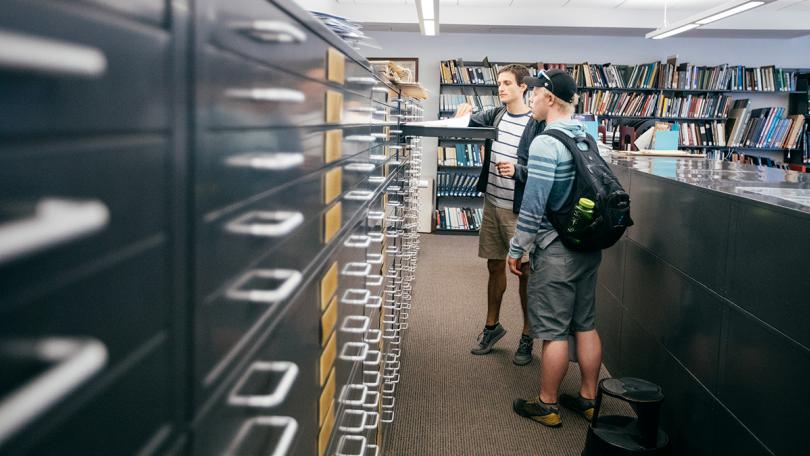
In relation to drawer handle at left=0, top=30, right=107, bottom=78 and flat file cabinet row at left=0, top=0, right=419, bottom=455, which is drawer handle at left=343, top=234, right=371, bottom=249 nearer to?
flat file cabinet row at left=0, top=0, right=419, bottom=455

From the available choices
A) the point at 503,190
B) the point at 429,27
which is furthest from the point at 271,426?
the point at 429,27

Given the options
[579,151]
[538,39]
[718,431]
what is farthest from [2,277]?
[538,39]

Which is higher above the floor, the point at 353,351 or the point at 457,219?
the point at 353,351

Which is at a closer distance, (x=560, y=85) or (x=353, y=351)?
(x=353, y=351)

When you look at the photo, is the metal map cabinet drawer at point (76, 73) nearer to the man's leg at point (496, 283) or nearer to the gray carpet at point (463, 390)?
the gray carpet at point (463, 390)

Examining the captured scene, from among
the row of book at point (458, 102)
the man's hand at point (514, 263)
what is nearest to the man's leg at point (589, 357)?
the man's hand at point (514, 263)

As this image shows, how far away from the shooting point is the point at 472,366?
326 cm

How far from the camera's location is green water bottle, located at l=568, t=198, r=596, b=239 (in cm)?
236

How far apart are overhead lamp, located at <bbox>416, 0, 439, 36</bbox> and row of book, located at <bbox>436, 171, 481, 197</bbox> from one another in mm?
2162

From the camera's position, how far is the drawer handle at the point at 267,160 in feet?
1.90

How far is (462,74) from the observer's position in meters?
7.46

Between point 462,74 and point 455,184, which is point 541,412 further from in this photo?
point 462,74

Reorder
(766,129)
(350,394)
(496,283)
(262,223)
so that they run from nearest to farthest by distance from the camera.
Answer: (262,223) < (350,394) < (496,283) < (766,129)

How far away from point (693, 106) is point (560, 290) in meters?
5.78
